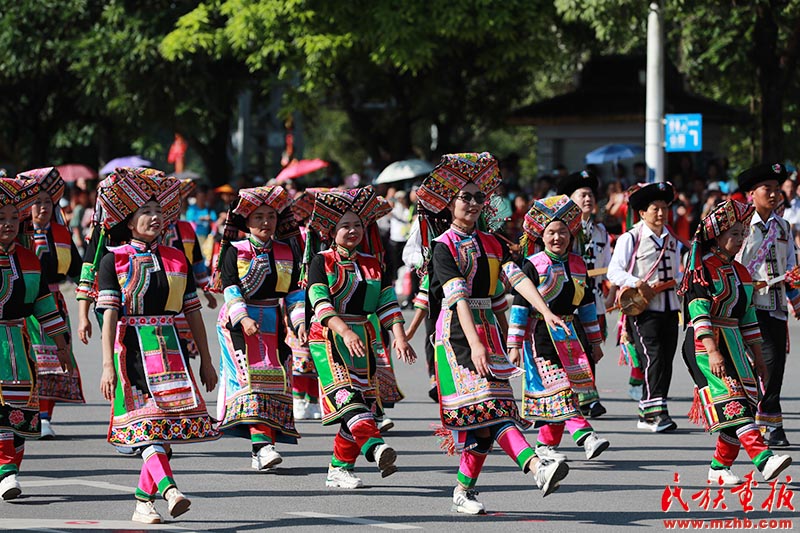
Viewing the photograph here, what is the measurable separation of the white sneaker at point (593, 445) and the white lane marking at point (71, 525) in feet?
10.2

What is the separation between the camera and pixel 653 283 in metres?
11.5

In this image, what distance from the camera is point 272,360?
976 cm

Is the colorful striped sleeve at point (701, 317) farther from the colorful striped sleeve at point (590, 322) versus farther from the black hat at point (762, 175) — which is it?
the black hat at point (762, 175)

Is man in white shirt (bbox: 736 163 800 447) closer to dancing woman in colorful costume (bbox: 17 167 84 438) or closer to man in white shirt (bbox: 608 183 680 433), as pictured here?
man in white shirt (bbox: 608 183 680 433)

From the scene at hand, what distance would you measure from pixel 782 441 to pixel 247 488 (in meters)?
3.78

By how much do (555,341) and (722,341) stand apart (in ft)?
3.86

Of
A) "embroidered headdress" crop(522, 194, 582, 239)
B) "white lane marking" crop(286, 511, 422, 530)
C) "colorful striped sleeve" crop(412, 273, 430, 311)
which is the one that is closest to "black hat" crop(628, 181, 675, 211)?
"embroidered headdress" crop(522, 194, 582, 239)

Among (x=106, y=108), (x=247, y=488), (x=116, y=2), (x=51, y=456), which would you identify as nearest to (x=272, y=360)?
(x=247, y=488)

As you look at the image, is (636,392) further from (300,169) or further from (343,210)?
(300,169)

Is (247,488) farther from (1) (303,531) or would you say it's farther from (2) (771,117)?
(2) (771,117)

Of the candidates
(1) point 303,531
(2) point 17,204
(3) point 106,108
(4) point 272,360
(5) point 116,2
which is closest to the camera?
(1) point 303,531

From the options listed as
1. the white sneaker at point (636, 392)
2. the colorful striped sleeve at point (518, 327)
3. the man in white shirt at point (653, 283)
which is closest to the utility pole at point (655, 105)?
the white sneaker at point (636, 392)

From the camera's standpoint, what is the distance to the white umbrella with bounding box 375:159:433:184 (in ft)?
81.5

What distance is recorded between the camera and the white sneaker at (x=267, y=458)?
31.1 ft
